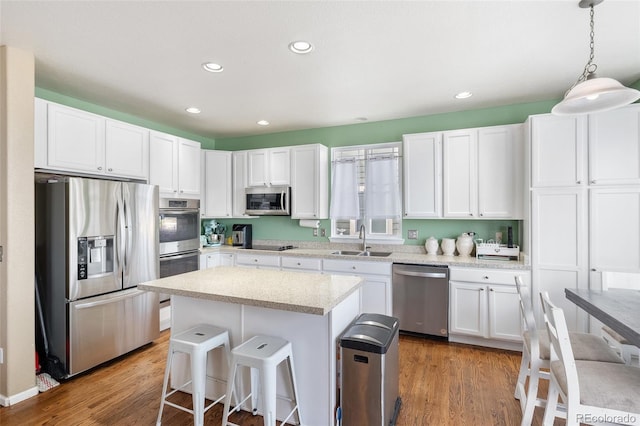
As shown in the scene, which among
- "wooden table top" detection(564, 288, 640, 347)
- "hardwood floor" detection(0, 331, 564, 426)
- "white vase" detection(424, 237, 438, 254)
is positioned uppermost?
"white vase" detection(424, 237, 438, 254)

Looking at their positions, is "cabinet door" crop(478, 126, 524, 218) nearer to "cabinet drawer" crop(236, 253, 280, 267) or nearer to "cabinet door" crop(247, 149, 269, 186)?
"cabinet drawer" crop(236, 253, 280, 267)

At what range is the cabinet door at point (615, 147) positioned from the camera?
2689 millimetres

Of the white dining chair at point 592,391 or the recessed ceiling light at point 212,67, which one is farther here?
the recessed ceiling light at point 212,67

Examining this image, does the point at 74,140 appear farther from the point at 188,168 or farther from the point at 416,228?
the point at 416,228

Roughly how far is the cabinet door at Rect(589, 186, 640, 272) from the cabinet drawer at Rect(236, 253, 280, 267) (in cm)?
336

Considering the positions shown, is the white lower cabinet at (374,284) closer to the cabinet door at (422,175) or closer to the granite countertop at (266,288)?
the cabinet door at (422,175)

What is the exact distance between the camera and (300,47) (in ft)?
7.39

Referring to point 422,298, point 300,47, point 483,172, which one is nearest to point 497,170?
point 483,172

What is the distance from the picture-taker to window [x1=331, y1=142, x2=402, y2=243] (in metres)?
4.00

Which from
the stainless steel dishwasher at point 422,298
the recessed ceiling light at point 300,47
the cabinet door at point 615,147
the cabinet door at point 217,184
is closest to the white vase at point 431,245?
the stainless steel dishwasher at point 422,298

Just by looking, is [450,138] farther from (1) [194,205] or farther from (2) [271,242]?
(1) [194,205]

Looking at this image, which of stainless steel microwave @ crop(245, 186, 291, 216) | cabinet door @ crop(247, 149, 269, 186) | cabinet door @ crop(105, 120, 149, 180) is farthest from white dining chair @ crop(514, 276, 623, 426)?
cabinet door @ crop(105, 120, 149, 180)

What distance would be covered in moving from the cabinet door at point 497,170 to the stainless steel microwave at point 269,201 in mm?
2457

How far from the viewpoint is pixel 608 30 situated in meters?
2.05
